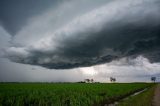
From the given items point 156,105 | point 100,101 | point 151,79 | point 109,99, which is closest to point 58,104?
point 100,101

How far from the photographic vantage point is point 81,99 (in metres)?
26.0

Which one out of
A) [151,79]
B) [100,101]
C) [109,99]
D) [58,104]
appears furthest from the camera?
[151,79]

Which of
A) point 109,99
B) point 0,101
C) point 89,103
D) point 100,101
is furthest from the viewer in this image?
point 109,99

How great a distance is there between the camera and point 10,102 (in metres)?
20.6

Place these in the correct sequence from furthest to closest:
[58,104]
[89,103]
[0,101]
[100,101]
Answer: [100,101]
[89,103]
[58,104]
[0,101]

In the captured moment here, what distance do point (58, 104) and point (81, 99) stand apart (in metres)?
4.61

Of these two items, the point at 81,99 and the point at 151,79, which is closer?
the point at 81,99

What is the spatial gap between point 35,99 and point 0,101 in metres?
4.03

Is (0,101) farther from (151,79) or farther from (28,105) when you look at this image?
(151,79)

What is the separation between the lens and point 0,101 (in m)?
20.6

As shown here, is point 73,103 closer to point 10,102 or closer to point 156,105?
point 10,102

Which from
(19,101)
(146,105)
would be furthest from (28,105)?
(146,105)

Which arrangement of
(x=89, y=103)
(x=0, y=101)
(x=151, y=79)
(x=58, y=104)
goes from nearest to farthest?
(x=0, y=101) → (x=58, y=104) → (x=89, y=103) → (x=151, y=79)

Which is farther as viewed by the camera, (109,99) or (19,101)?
(109,99)
